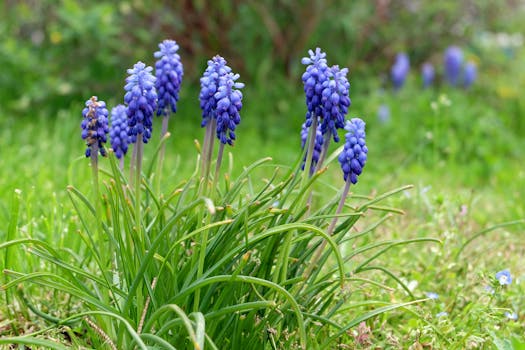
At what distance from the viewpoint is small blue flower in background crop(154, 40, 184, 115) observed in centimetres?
242

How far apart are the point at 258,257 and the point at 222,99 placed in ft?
1.87

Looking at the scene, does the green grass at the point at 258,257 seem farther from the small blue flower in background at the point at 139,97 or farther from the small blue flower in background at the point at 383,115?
the small blue flower in background at the point at 383,115

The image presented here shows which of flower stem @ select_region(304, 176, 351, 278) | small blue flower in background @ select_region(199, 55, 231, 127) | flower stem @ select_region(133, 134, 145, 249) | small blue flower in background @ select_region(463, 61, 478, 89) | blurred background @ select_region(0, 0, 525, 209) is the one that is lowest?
flower stem @ select_region(133, 134, 145, 249)

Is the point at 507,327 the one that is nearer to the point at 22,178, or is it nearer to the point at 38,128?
the point at 22,178

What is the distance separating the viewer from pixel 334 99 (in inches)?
84.3

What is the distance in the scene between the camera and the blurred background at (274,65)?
605 centimetres

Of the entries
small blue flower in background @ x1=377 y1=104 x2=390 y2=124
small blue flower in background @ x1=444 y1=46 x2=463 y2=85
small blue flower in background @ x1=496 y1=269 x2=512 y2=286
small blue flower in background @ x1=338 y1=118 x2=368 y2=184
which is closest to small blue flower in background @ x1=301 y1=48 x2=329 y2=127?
small blue flower in background @ x1=338 y1=118 x2=368 y2=184

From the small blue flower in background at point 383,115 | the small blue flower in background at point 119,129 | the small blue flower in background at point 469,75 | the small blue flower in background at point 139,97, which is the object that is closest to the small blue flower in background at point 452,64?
the small blue flower in background at point 469,75

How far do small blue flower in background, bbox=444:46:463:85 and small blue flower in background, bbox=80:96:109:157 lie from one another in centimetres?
553

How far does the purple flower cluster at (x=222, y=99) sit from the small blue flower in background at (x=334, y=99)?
0.26 meters

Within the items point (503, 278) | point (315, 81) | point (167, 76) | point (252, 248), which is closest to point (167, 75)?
point (167, 76)

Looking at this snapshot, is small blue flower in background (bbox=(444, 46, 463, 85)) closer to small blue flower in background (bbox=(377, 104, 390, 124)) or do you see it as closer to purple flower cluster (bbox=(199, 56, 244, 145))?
small blue flower in background (bbox=(377, 104, 390, 124))

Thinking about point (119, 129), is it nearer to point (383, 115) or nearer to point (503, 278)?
point (503, 278)

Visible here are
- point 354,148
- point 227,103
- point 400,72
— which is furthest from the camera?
point 400,72
